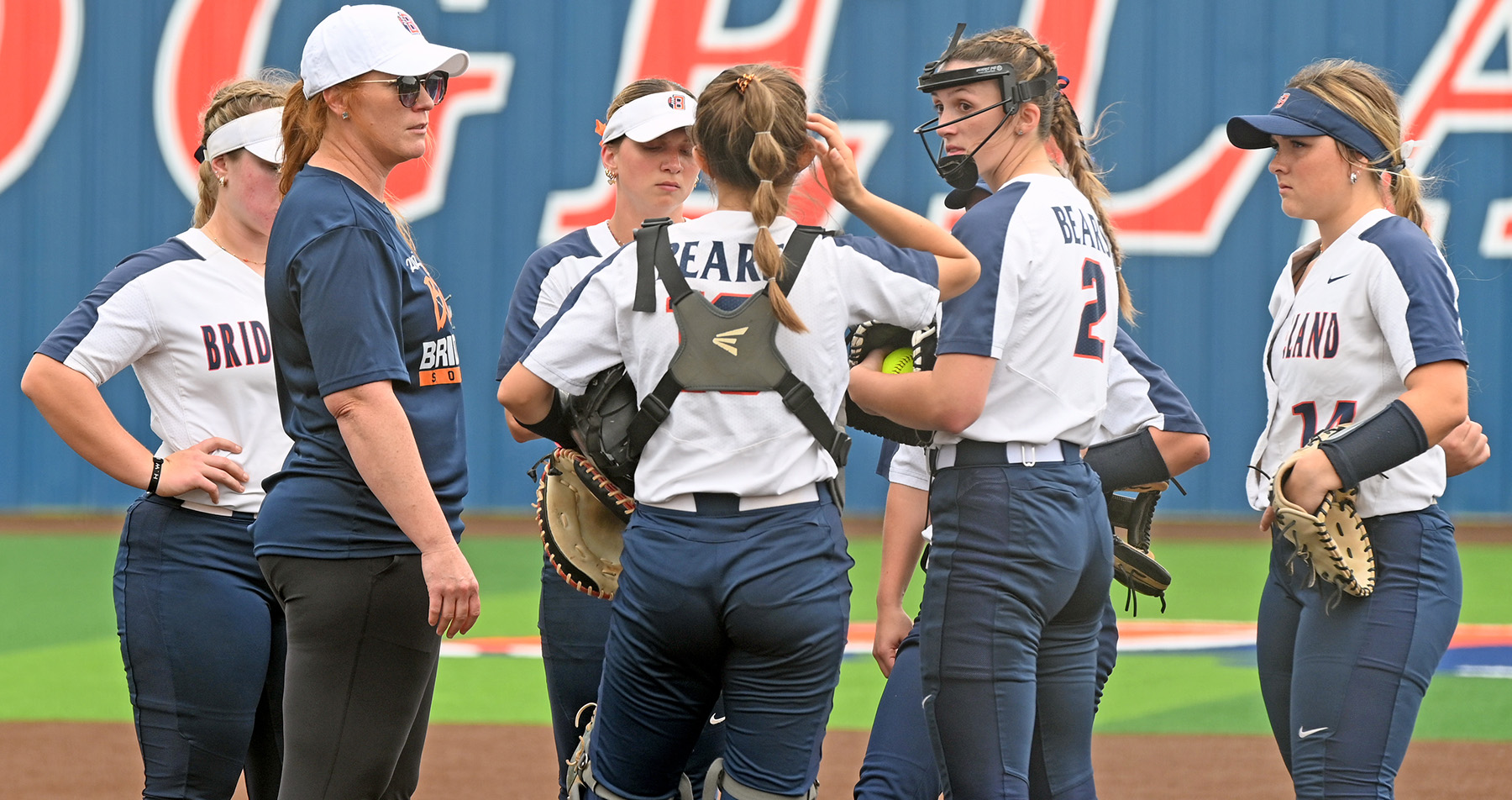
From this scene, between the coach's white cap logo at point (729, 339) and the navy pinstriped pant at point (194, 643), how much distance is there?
142 cm

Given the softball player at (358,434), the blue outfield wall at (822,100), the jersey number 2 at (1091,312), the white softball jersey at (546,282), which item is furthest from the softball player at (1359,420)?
the blue outfield wall at (822,100)

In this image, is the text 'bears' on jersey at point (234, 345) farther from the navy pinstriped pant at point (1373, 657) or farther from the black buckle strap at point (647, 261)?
the navy pinstriped pant at point (1373, 657)

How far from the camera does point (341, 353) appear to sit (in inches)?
110

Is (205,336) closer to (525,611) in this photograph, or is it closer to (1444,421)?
(1444,421)

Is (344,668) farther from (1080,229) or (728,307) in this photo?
(1080,229)

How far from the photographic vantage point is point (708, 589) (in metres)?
2.85

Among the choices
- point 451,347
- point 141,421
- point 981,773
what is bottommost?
point 141,421

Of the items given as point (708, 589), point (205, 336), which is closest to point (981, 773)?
point (708, 589)

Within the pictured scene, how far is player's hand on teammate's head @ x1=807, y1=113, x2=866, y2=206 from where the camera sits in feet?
9.56

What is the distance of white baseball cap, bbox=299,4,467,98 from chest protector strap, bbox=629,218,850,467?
63 centimetres

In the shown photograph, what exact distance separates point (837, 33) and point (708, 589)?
1041 centimetres

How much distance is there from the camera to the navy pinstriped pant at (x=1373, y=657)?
328 cm

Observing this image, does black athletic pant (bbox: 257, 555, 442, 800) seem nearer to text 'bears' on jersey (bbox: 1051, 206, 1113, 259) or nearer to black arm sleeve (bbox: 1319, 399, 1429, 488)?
text 'bears' on jersey (bbox: 1051, 206, 1113, 259)

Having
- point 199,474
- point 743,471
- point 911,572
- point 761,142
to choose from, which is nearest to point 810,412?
point 743,471
